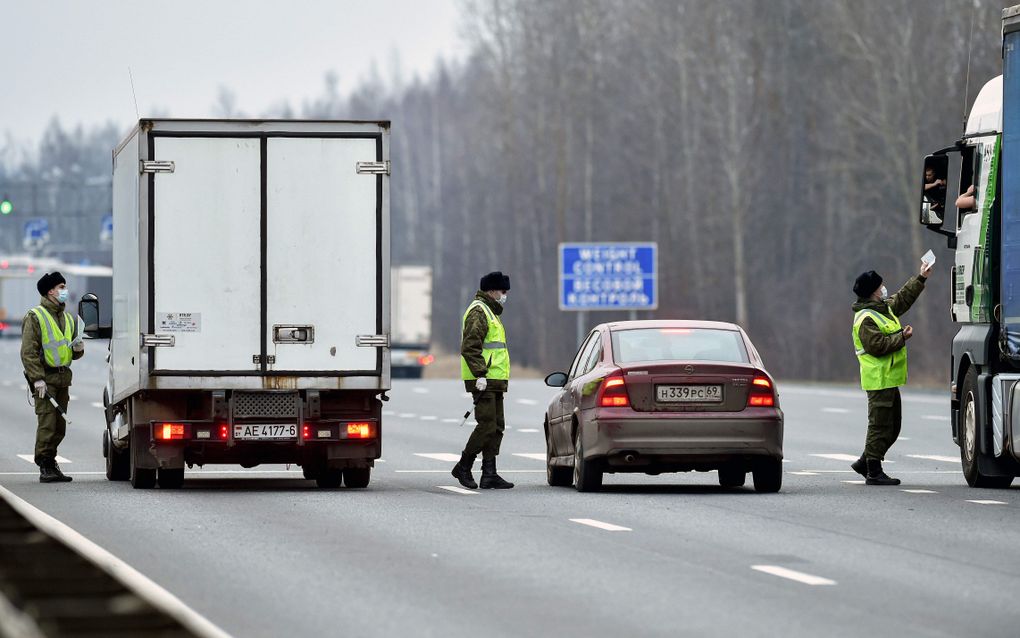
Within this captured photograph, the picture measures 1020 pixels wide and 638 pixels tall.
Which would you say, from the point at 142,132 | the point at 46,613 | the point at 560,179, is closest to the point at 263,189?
the point at 142,132

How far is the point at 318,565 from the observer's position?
39.8 ft

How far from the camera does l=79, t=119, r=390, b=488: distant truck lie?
17.9 meters

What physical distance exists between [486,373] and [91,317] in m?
3.89

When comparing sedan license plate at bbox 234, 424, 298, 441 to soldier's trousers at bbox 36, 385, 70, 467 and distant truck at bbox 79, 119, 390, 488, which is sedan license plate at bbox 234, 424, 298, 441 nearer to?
distant truck at bbox 79, 119, 390, 488

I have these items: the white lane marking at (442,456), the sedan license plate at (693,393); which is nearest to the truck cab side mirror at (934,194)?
the sedan license plate at (693,393)

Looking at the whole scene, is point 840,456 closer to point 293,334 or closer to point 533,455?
point 533,455

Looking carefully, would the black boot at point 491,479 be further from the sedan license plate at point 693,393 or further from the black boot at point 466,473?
the sedan license plate at point 693,393

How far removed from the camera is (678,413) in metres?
17.4

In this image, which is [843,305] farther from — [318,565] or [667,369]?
[318,565]

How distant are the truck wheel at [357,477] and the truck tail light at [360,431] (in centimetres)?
69

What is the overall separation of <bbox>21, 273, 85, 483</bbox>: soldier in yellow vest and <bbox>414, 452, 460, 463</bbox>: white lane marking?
5.32 m

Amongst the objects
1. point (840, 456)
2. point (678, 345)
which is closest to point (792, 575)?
point (678, 345)

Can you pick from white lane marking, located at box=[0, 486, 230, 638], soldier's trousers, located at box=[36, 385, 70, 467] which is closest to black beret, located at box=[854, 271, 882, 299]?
soldier's trousers, located at box=[36, 385, 70, 467]

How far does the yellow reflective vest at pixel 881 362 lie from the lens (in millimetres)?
18984
